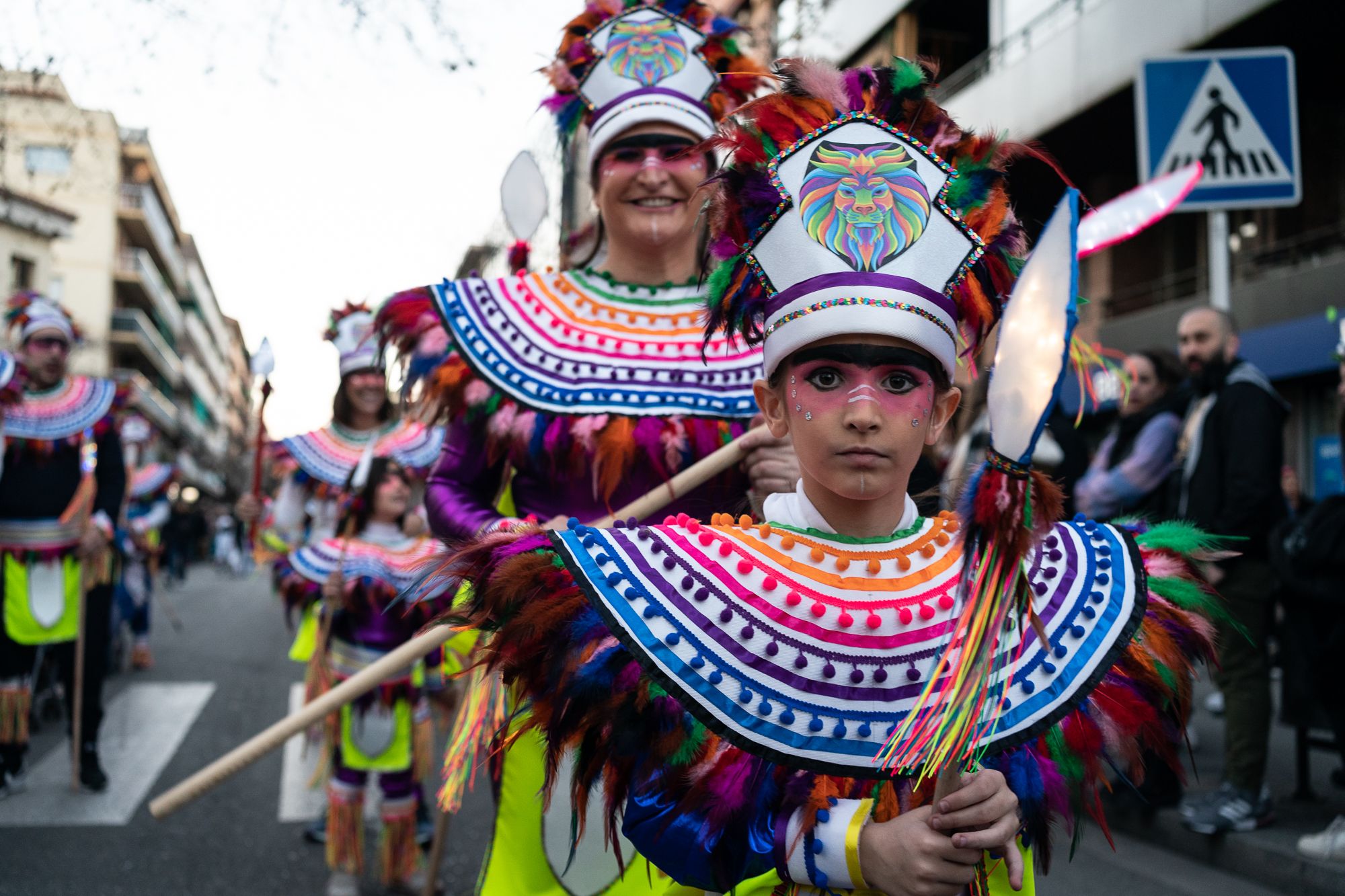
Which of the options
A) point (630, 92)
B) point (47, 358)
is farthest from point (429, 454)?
point (630, 92)

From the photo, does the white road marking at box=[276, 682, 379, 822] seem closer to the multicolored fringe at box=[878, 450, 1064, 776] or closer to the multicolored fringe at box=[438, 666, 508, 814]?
the multicolored fringe at box=[438, 666, 508, 814]

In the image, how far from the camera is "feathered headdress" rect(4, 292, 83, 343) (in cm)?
630

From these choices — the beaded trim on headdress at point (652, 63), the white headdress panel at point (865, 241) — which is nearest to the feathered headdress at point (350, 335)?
the beaded trim on headdress at point (652, 63)

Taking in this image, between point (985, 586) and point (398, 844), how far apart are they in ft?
12.4

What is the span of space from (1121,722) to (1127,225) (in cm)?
155

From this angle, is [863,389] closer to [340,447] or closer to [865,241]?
[865,241]

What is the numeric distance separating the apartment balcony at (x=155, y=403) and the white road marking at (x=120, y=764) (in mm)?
42544

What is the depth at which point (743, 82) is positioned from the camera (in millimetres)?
2938

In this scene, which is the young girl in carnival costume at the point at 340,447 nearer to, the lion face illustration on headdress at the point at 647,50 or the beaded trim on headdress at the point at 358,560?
the beaded trim on headdress at the point at 358,560

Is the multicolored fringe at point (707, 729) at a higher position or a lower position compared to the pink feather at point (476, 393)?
lower

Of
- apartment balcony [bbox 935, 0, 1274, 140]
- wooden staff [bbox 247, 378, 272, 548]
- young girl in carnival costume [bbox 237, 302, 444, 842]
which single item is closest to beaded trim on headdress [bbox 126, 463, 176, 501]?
wooden staff [bbox 247, 378, 272, 548]

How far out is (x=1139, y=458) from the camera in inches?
233

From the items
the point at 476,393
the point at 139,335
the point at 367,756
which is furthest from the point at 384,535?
the point at 139,335

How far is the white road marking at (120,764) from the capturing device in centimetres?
583
